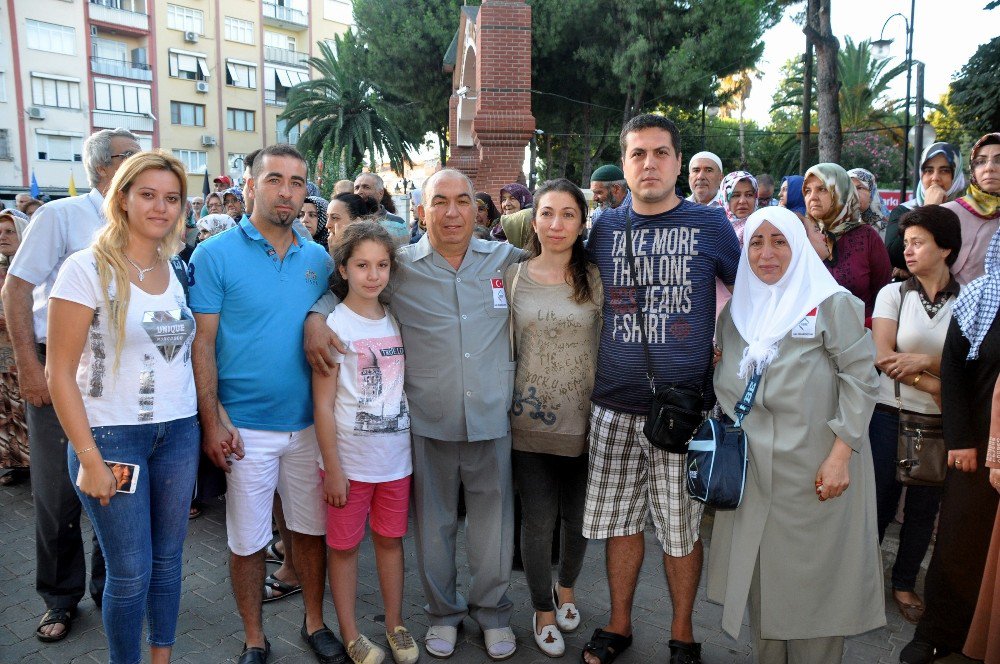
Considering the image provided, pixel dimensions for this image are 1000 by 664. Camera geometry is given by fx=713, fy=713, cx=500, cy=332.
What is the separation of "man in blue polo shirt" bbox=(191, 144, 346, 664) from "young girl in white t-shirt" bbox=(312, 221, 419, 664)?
0.39ft

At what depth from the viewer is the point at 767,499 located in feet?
9.37

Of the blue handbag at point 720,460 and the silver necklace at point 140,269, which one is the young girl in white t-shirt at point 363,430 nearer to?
the silver necklace at point 140,269

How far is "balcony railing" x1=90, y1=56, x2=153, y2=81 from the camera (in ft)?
119

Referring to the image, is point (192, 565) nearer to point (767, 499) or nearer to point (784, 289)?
point (767, 499)

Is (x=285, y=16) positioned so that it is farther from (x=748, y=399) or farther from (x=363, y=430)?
(x=748, y=399)

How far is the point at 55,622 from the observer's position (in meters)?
3.51

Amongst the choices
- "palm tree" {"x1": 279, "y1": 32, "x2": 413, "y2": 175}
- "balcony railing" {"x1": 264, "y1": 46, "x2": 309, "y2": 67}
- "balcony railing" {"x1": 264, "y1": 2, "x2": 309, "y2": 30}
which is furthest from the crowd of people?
"balcony railing" {"x1": 264, "y1": 2, "x2": 309, "y2": 30}

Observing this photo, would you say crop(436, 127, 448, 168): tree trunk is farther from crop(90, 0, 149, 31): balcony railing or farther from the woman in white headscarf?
the woman in white headscarf

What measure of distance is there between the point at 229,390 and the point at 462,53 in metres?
15.5

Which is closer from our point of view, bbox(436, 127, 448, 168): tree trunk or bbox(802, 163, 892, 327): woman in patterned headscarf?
bbox(802, 163, 892, 327): woman in patterned headscarf

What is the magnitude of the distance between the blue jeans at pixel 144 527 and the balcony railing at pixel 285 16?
4631 cm

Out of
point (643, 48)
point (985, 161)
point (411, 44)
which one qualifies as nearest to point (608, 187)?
point (985, 161)

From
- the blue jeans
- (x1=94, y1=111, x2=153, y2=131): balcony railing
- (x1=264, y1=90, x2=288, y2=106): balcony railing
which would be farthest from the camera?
(x1=264, y1=90, x2=288, y2=106): balcony railing

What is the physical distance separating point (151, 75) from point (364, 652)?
42402 mm
